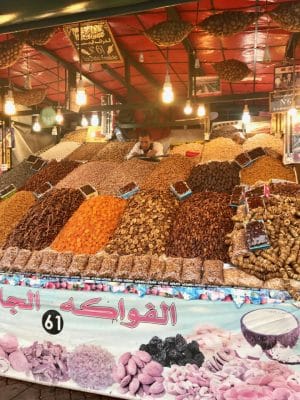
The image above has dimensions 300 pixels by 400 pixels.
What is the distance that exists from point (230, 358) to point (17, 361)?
5.65 feet

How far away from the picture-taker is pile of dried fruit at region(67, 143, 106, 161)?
6.63m

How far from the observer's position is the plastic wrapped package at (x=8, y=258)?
3.42m

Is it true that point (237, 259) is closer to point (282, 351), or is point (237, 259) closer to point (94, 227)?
point (282, 351)

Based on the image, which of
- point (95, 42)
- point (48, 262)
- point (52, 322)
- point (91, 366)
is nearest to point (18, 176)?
point (95, 42)

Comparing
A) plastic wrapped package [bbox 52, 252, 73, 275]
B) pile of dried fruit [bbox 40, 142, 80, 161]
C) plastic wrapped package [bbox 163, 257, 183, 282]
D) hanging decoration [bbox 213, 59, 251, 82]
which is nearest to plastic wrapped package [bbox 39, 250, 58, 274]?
plastic wrapped package [bbox 52, 252, 73, 275]

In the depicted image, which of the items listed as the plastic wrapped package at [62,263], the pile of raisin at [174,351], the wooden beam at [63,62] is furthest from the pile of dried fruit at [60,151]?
the pile of raisin at [174,351]

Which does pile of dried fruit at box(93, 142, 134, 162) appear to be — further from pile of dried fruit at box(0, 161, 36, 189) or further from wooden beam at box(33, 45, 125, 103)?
wooden beam at box(33, 45, 125, 103)

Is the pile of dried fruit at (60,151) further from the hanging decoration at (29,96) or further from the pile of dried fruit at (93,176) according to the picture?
the pile of dried fruit at (93,176)

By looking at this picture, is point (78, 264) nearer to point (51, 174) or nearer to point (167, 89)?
point (51, 174)

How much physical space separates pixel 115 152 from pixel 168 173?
1.81 m

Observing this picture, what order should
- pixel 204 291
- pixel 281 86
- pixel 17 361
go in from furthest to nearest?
pixel 281 86 < pixel 17 361 < pixel 204 291

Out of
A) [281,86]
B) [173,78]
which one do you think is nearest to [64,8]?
[281,86]

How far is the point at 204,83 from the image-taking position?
737 centimetres

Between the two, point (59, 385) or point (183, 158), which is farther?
point (183, 158)
